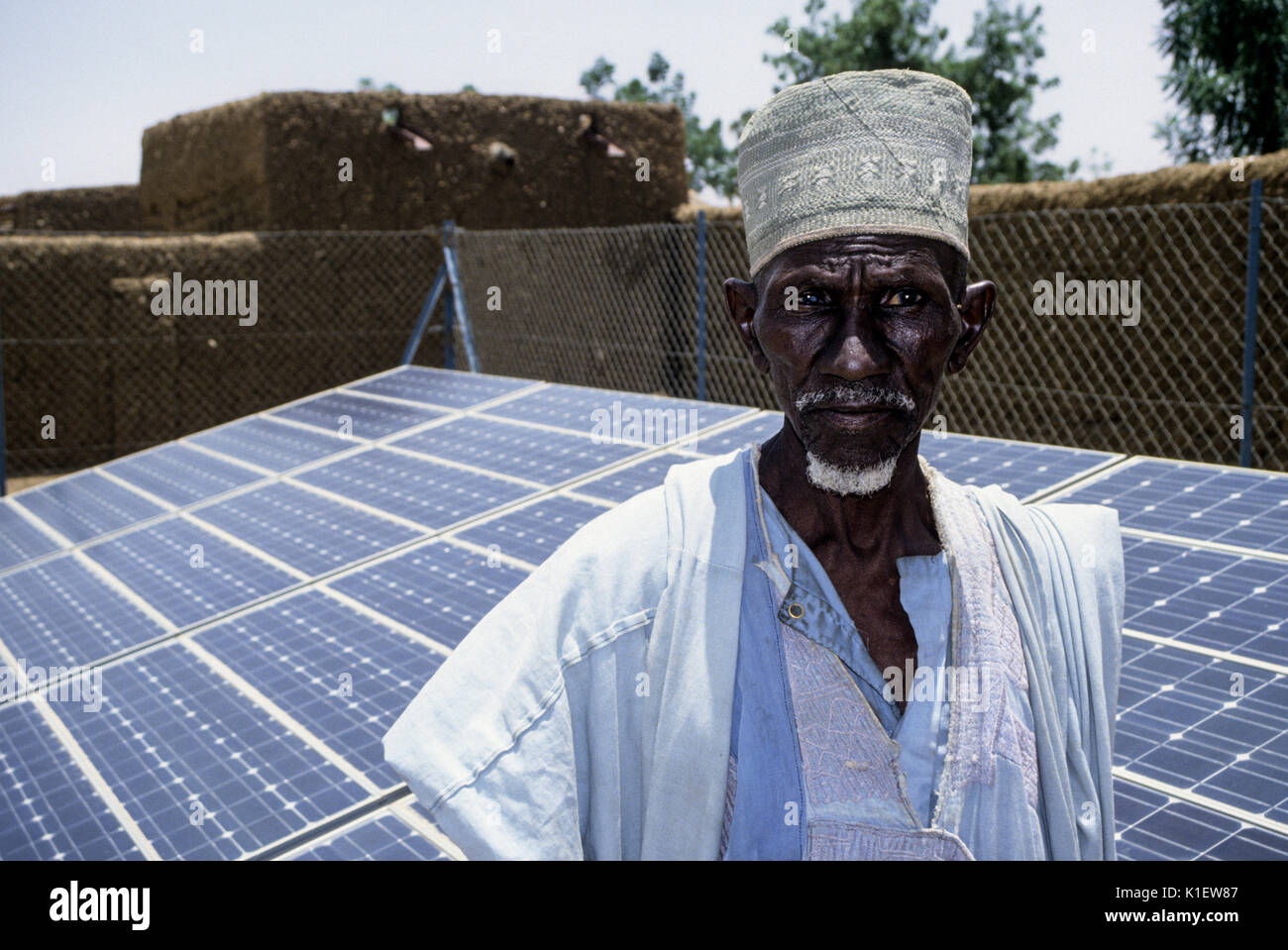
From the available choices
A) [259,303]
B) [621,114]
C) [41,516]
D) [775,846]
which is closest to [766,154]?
[775,846]

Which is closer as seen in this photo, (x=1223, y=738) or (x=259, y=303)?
(x=1223, y=738)

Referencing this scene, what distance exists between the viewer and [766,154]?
5.76 ft

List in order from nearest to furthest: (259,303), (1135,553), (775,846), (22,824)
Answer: (775,846) < (22,824) < (1135,553) < (259,303)

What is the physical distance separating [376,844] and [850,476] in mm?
1426

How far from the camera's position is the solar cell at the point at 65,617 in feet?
12.8

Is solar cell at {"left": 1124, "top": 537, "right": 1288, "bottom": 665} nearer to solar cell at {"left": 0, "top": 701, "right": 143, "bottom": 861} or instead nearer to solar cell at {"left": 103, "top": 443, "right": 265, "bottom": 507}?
solar cell at {"left": 0, "top": 701, "right": 143, "bottom": 861}

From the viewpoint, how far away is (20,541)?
5.49 metres

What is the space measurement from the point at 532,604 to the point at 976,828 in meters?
0.70

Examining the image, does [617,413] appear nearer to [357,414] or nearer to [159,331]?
[357,414]

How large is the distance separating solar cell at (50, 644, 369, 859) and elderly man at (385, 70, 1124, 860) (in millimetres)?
1328

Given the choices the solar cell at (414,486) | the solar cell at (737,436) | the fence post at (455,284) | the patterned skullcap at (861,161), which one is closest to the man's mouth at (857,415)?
the patterned skullcap at (861,161)

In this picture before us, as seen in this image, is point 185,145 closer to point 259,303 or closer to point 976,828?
point 259,303

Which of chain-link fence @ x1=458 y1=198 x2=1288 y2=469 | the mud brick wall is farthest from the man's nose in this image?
the mud brick wall

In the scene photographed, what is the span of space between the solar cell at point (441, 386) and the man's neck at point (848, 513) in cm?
444
